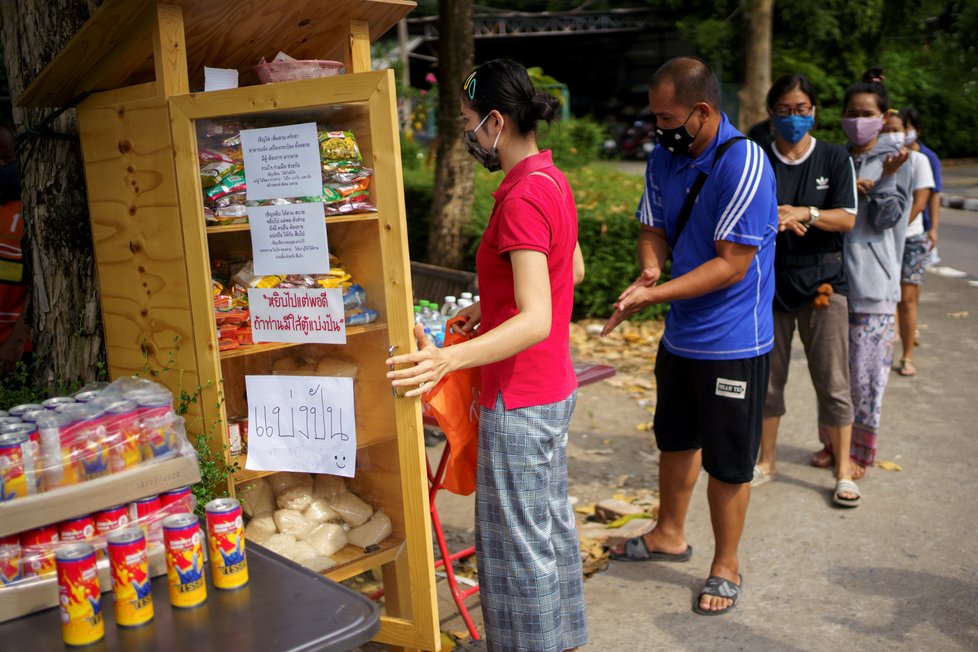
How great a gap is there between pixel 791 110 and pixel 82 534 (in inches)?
143

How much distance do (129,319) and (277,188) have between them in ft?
2.39

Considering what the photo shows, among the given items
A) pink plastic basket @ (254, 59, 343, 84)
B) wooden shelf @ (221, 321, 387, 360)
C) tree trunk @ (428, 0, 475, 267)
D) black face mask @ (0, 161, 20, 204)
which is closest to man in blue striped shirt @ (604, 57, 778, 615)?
wooden shelf @ (221, 321, 387, 360)

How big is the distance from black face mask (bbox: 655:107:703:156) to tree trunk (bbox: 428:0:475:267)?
505 centimetres

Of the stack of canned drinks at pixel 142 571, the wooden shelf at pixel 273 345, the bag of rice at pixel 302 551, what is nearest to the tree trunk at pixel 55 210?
the wooden shelf at pixel 273 345

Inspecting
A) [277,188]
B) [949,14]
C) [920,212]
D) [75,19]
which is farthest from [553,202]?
[949,14]

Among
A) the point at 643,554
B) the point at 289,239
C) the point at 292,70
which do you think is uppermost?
the point at 292,70

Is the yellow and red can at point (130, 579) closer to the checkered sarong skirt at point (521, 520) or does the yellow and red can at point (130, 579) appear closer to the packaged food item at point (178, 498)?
the packaged food item at point (178, 498)

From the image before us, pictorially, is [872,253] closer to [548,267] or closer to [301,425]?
[548,267]

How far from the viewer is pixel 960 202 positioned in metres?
18.9

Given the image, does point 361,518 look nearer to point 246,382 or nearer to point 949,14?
point 246,382

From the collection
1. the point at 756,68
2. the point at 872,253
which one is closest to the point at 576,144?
the point at 756,68

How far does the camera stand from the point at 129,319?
3107mm

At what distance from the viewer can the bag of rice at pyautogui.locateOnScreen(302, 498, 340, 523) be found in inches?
130

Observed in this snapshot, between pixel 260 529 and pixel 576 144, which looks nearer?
pixel 260 529
